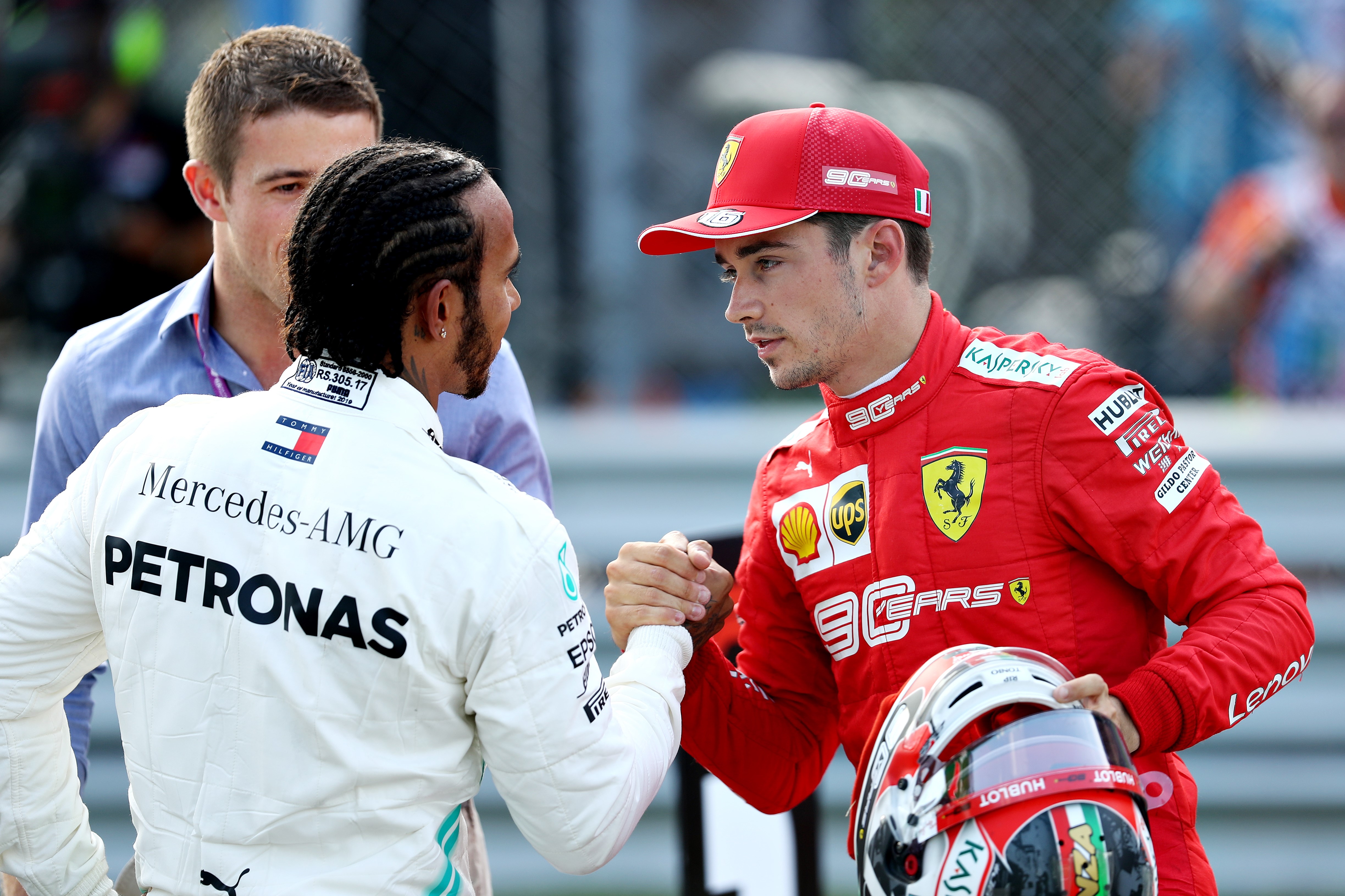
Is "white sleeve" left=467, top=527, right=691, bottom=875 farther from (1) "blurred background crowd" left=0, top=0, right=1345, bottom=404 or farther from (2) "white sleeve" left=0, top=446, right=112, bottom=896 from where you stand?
(1) "blurred background crowd" left=0, top=0, right=1345, bottom=404

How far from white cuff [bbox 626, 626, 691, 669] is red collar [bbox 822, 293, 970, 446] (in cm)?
44

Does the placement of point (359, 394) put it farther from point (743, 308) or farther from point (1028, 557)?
point (1028, 557)

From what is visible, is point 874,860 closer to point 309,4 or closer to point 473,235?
point 473,235

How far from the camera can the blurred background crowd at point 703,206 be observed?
141 inches

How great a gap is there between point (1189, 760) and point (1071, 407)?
213cm

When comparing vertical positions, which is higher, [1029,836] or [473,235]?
[473,235]

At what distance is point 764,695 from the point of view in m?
2.25

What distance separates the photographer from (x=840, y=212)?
2.06 m

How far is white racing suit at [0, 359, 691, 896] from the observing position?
1496 mm

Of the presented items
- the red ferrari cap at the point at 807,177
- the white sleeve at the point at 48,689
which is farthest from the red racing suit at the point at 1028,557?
the white sleeve at the point at 48,689

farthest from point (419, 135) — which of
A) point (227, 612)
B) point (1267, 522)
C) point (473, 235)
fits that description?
point (1267, 522)

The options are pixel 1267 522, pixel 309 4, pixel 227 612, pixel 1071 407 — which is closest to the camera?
pixel 227 612

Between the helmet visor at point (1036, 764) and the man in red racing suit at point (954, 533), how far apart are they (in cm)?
13

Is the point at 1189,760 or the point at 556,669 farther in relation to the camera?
the point at 1189,760
